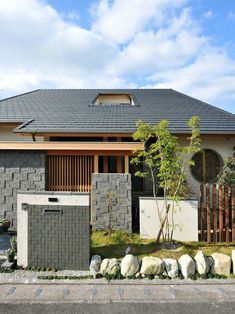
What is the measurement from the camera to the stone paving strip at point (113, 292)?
180 inches

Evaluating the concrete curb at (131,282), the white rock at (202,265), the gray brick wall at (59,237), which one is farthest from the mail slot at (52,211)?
the white rock at (202,265)

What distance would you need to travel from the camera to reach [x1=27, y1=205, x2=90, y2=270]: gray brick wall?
5695 mm

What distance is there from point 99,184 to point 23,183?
2.47m

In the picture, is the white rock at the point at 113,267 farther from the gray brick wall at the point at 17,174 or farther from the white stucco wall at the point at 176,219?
the gray brick wall at the point at 17,174

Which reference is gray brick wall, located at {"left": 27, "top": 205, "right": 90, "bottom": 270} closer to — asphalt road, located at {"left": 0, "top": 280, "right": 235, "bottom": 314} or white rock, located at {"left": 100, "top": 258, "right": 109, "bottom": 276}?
white rock, located at {"left": 100, "top": 258, "right": 109, "bottom": 276}

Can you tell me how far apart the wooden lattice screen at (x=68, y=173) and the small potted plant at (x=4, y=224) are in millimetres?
1627

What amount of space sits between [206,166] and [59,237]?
6.93 meters

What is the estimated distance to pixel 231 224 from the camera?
739 cm

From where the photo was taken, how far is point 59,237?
5.75 m

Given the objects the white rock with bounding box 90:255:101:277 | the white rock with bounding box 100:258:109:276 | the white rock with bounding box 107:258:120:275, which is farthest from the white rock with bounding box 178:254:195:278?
the white rock with bounding box 90:255:101:277

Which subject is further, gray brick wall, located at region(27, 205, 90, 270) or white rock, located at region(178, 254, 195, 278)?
gray brick wall, located at region(27, 205, 90, 270)

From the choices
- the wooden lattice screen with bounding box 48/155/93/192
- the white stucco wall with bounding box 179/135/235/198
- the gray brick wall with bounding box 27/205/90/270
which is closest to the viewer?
the gray brick wall with bounding box 27/205/90/270

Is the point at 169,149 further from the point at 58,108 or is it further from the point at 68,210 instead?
the point at 58,108

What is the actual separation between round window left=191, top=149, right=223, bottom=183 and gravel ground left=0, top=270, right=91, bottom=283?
254 inches
